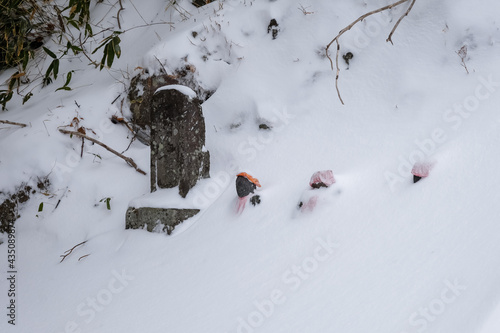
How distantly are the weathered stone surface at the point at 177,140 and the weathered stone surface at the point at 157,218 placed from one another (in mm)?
123

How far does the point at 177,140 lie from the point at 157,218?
41cm

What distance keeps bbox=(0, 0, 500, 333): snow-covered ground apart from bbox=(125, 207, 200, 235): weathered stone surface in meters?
0.05

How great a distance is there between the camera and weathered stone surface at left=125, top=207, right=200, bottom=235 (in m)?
2.74

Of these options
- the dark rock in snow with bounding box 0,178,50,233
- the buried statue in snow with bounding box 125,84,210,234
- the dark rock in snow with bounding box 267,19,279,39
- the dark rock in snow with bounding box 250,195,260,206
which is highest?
the dark rock in snow with bounding box 267,19,279,39

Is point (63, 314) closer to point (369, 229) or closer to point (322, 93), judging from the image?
point (369, 229)

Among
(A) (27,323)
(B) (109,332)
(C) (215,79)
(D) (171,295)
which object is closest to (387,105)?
(C) (215,79)

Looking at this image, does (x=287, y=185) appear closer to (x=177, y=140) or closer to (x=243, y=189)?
(x=243, y=189)

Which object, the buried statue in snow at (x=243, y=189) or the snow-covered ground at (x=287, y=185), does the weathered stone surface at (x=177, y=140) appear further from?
the buried statue in snow at (x=243, y=189)

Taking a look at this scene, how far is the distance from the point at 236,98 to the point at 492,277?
2.00 metres

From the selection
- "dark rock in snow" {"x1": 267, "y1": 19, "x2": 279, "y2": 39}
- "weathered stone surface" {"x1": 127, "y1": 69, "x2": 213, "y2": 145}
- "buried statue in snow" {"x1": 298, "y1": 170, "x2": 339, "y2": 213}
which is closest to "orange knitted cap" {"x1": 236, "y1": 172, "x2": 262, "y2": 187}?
"buried statue in snow" {"x1": 298, "y1": 170, "x2": 339, "y2": 213}

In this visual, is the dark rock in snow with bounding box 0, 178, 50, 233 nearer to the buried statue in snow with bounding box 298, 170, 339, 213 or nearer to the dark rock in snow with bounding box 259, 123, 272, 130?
the dark rock in snow with bounding box 259, 123, 272, 130

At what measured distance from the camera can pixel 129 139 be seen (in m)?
3.57

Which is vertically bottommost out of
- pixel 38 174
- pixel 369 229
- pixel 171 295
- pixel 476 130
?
pixel 38 174

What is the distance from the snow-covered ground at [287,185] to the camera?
1851mm
